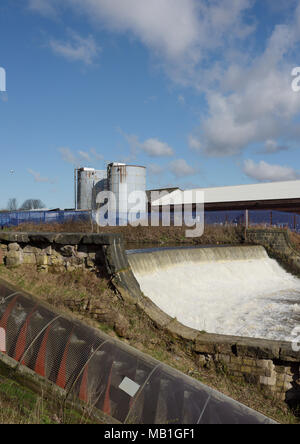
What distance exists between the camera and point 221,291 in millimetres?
13688

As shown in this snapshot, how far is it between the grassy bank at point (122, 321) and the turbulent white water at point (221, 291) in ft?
8.18

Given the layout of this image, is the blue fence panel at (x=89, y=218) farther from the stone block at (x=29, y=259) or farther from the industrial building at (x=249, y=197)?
the stone block at (x=29, y=259)

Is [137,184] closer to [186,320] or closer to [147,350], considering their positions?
[186,320]

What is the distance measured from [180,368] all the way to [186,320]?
324cm

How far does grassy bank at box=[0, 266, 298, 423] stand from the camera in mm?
6367

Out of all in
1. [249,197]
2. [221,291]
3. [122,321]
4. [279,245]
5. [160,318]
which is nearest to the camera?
[122,321]

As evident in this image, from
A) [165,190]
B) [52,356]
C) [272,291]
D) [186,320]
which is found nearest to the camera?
[52,356]

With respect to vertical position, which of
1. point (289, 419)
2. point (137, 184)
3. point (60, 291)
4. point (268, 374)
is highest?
point (137, 184)

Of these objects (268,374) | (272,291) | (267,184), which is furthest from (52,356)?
(267,184)

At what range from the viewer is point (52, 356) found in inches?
220

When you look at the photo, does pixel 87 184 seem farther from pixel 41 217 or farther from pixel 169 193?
pixel 169 193

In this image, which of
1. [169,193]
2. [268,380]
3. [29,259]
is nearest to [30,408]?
[268,380]

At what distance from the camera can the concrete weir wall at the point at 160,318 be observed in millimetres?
6453

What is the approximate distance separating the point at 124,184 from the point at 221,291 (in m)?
20.5
